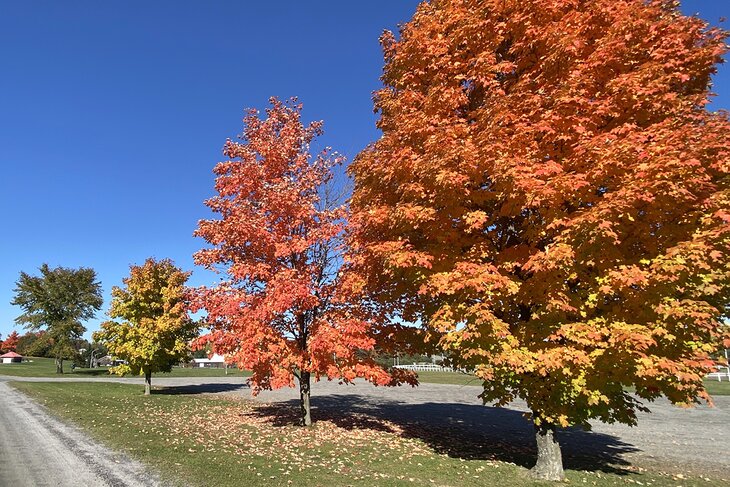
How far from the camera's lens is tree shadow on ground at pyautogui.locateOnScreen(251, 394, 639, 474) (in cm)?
1124

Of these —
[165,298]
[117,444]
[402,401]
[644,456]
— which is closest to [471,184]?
[644,456]

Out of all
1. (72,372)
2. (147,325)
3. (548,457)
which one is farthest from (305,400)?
(72,372)

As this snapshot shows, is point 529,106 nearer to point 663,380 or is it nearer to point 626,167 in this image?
point 626,167

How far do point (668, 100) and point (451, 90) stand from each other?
3.74 metres

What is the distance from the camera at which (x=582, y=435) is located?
15203 millimetres

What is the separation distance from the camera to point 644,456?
11766 mm

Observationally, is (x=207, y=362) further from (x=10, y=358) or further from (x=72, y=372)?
(x=72, y=372)

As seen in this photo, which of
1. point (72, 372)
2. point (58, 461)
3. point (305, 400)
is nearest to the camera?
point (58, 461)

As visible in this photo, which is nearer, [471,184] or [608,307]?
[608,307]

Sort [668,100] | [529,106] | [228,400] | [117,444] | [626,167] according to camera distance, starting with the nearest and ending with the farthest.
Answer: [626,167]
[668,100]
[529,106]
[117,444]
[228,400]

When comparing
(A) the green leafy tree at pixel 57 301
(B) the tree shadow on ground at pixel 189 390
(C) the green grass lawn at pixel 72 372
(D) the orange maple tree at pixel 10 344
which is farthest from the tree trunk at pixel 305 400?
(D) the orange maple tree at pixel 10 344

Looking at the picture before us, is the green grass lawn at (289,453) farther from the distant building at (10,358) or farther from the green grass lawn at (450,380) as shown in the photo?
the distant building at (10,358)

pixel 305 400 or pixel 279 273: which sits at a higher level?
pixel 279 273

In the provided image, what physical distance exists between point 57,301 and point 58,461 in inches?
2316
